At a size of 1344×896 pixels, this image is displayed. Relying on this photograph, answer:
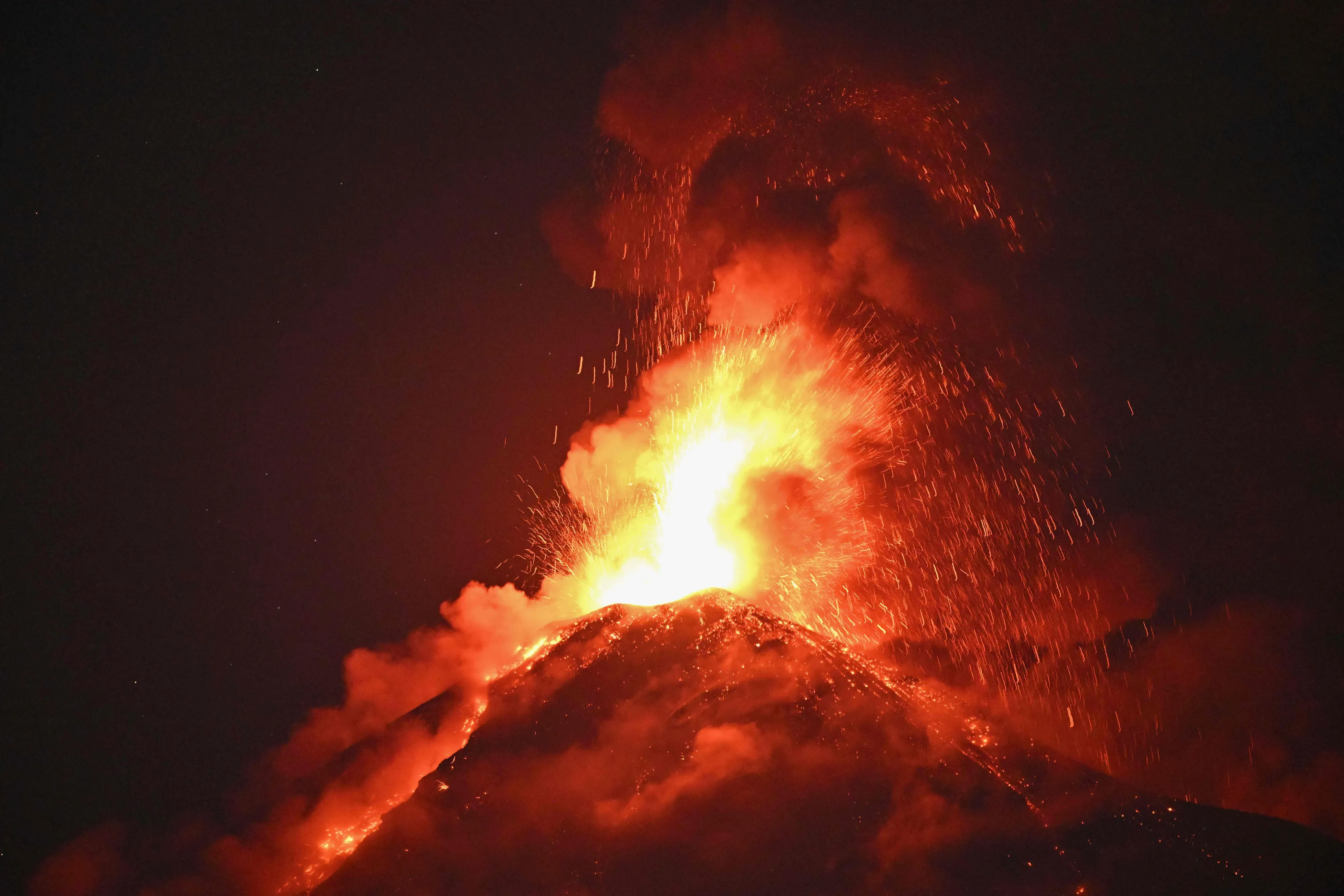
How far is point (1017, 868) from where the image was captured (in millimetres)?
7781

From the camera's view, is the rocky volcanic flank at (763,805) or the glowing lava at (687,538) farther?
the glowing lava at (687,538)

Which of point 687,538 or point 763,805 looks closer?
point 763,805

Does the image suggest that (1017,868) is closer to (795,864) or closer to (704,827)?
(795,864)

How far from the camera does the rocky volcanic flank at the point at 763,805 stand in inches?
296

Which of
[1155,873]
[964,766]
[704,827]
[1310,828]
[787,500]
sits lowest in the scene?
[1310,828]

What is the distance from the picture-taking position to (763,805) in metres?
7.91

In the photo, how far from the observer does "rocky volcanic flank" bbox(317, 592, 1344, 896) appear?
24.6 feet

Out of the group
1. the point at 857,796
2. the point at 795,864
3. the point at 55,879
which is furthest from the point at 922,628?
the point at 55,879

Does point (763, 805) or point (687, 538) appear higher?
point (687, 538)

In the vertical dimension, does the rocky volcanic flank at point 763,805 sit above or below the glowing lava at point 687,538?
below

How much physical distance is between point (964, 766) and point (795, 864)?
212 centimetres

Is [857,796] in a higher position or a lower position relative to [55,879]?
lower

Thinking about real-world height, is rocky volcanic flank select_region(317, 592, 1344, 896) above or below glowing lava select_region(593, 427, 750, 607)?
below

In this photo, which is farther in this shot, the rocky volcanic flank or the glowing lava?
the glowing lava
